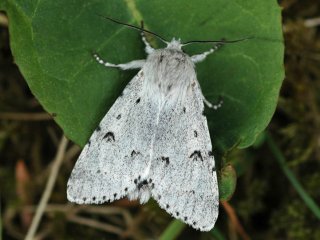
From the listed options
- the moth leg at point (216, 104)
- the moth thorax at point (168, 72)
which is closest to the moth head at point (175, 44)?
the moth thorax at point (168, 72)

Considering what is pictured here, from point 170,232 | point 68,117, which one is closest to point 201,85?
point 68,117

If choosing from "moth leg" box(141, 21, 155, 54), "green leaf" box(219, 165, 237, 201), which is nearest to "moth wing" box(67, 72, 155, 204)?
"moth leg" box(141, 21, 155, 54)

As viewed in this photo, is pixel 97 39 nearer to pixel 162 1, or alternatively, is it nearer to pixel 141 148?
pixel 162 1

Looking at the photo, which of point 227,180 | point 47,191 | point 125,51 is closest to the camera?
point 227,180

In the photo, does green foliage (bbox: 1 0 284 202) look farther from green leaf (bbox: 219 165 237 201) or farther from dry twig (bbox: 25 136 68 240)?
dry twig (bbox: 25 136 68 240)

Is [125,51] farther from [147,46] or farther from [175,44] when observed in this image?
[175,44]

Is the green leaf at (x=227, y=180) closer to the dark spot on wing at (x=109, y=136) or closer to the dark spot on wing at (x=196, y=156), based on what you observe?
the dark spot on wing at (x=196, y=156)

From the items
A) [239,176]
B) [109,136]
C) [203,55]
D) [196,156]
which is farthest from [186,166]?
[239,176]
